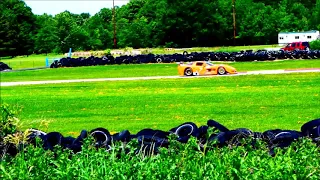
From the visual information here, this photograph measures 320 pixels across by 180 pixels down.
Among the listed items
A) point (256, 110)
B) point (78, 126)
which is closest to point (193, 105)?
point (256, 110)

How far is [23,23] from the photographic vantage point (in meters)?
115

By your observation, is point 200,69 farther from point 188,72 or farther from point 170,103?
point 170,103

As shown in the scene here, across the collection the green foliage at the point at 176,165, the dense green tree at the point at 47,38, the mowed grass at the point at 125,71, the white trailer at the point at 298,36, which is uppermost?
the dense green tree at the point at 47,38

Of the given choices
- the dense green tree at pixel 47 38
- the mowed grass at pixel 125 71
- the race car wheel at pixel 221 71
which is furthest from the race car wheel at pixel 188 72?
the dense green tree at pixel 47 38

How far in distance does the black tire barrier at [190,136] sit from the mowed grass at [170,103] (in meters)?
3.27

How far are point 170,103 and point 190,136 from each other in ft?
39.8

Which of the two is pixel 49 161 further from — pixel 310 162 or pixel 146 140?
pixel 310 162

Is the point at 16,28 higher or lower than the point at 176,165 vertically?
higher

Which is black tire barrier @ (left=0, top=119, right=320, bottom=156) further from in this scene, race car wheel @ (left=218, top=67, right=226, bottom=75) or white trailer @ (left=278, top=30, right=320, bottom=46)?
white trailer @ (left=278, top=30, right=320, bottom=46)

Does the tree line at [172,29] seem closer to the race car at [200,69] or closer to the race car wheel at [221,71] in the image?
the race car at [200,69]

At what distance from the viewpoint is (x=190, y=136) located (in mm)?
7242

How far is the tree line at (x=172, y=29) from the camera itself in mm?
100562

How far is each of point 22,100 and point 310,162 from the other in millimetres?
17426

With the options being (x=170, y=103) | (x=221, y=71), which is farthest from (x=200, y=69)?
(x=170, y=103)
